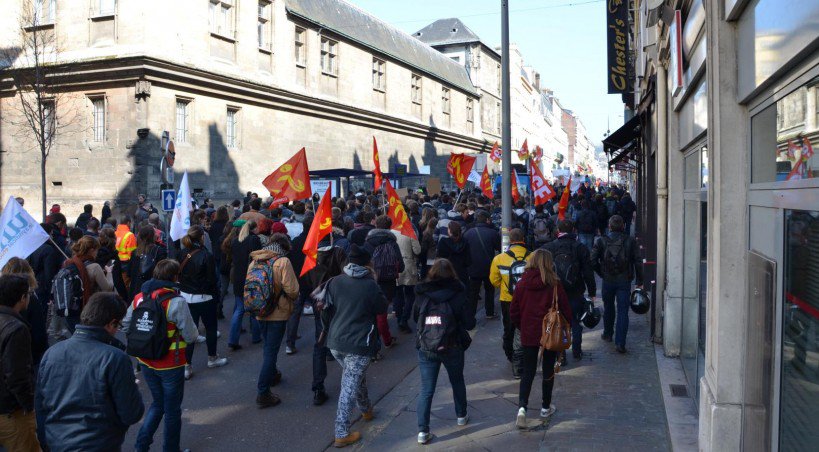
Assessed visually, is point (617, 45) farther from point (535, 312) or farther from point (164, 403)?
point (164, 403)

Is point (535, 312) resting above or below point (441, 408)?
above

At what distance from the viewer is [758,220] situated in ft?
13.6

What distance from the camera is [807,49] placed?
3.04 metres

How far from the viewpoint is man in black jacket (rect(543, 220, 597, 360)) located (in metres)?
7.75

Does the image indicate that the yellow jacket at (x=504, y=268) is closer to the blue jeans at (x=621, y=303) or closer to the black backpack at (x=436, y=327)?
the blue jeans at (x=621, y=303)

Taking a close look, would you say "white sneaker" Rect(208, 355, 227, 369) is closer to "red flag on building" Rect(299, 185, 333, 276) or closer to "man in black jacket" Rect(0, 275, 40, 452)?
"red flag on building" Rect(299, 185, 333, 276)

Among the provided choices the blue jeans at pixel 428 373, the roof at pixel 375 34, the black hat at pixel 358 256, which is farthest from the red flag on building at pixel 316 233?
the roof at pixel 375 34

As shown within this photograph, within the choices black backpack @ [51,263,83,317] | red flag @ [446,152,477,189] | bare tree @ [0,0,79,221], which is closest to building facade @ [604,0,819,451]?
black backpack @ [51,263,83,317]

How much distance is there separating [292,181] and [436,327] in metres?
6.74

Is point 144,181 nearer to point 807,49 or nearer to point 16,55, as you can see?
point 16,55

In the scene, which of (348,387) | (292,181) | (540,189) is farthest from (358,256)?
(540,189)

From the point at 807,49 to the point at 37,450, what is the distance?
16.5 ft

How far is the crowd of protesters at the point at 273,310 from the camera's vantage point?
3723mm

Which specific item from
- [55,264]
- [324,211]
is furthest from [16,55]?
[324,211]
